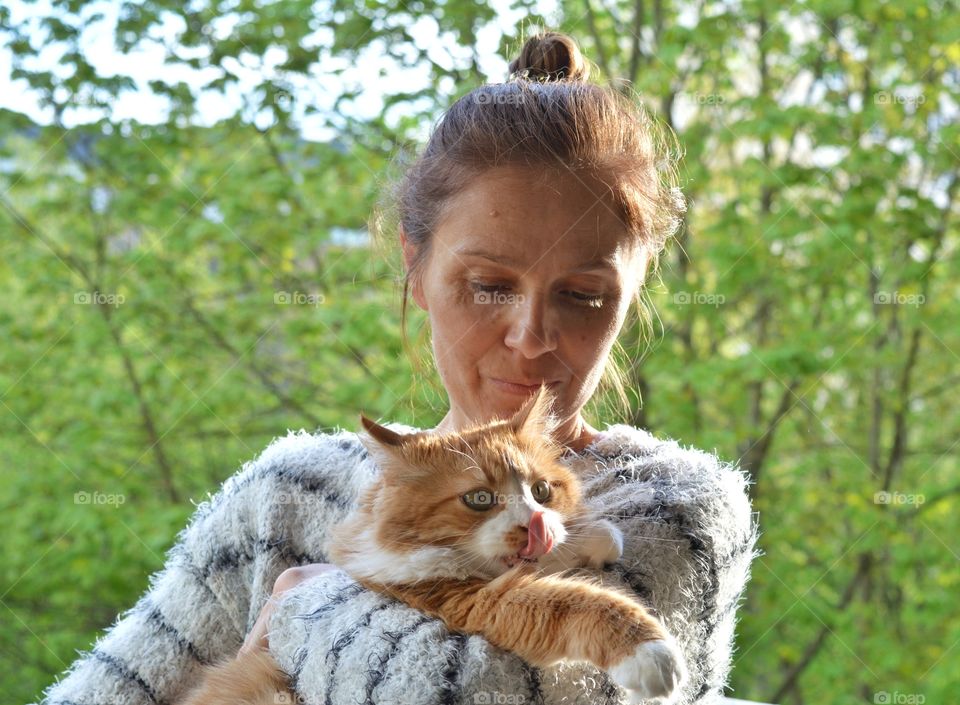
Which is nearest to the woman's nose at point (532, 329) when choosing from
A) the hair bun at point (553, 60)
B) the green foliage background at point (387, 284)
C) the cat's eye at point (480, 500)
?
the cat's eye at point (480, 500)

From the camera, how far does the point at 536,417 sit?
1.23 metres

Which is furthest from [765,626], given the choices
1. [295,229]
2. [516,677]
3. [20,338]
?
[20,338]

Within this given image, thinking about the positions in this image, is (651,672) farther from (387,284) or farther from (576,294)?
Result: (387,284)

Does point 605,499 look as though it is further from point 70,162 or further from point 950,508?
point 70,162

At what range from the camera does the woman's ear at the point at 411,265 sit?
5.11ft

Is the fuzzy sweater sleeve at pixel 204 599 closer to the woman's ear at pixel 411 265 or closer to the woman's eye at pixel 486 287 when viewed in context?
the woman's ear at pixel 411 265

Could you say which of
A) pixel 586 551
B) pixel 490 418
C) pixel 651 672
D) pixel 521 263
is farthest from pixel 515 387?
pixel 651 672

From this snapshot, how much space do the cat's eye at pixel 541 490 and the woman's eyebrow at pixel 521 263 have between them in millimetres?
295

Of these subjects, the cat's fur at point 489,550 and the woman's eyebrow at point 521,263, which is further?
the woman's eyebrow at point 521,263

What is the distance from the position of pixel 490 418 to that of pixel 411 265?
31 cm

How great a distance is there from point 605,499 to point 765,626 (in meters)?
2.60

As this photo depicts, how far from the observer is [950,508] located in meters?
3.83

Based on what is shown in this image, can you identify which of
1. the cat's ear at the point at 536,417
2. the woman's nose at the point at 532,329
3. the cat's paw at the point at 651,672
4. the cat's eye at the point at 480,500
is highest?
the woman's nose at the point at 532,329

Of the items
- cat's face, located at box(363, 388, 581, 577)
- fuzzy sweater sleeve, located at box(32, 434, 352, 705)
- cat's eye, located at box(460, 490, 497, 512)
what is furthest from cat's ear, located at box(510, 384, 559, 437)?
fuzzy sweater sleeve, located at box(32, 434, 352, 705)
